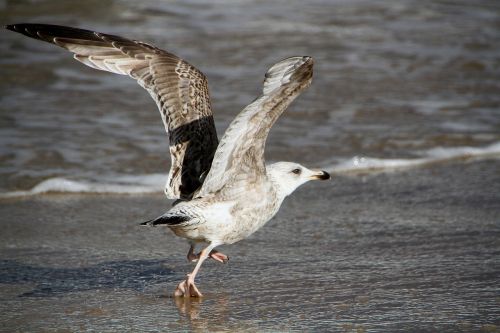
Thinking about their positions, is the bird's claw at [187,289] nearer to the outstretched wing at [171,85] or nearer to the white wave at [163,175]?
the outstretched wing at [171,85]

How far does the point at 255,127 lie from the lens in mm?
4414

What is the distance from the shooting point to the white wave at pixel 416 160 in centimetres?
717

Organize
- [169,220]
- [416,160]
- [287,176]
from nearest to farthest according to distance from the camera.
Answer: [169,220] → [287,176] → [416,160]

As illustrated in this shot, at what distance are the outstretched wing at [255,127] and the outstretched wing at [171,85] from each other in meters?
0.27

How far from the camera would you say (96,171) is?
274 inches

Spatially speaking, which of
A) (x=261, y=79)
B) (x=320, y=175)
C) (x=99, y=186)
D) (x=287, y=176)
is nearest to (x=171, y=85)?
(x=287, y=176)

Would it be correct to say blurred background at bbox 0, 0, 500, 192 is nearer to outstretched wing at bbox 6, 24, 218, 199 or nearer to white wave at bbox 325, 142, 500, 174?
white wave at bbox 325, 142, 500, 174

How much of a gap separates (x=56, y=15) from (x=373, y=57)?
15.0 feet

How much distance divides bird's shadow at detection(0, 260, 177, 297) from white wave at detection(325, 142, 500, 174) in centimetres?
241

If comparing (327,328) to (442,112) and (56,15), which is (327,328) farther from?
(56,15)

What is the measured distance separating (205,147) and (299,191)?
5.83 feet

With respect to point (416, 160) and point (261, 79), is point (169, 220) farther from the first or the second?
point (261, 79)

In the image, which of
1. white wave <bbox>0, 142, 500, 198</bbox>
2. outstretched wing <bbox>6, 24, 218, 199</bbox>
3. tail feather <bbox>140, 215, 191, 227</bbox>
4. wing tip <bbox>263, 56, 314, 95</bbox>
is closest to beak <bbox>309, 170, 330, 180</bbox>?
outstretched wing <bbox>6, 24, 218, 199</bbox>

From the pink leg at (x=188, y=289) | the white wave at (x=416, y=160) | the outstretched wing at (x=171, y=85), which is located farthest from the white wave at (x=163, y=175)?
the pink leg at (x=188, y=289)
